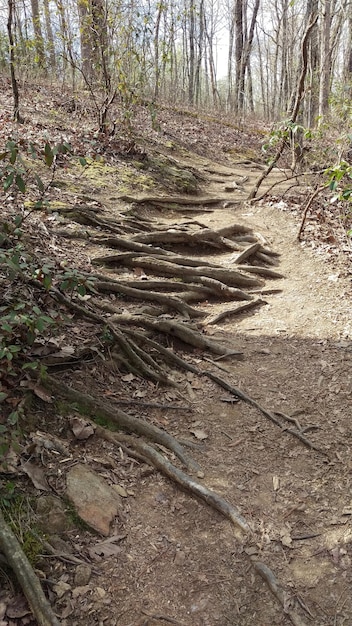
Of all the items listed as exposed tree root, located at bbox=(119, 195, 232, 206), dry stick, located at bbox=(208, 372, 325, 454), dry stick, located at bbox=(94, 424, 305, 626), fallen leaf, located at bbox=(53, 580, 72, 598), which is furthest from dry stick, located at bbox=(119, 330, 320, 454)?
exposed tree root, located at bbox=(119, 195, 232, 206)

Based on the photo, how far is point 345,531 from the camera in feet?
10.5

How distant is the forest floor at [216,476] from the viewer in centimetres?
265

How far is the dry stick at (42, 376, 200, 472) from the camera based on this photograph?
362 centimetres

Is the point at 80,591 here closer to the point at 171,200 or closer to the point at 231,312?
the point at 231,312

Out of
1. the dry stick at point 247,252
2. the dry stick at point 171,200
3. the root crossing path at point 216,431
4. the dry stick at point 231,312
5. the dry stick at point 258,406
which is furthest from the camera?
the dry stick at point 171,200

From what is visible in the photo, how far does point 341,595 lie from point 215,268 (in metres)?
4.65

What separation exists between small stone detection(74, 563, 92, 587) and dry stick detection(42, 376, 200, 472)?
1164 millimetres

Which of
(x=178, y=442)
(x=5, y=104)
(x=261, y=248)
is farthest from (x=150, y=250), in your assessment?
(x=5, y=104)

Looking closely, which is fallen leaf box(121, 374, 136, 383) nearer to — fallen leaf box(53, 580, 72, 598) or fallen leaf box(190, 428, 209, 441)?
fallen leaf box(190, 428, 209, 441)

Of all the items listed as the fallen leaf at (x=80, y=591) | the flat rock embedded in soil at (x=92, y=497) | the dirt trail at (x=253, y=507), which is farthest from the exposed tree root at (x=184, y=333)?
the fallen leaf at (x=80, y=591)

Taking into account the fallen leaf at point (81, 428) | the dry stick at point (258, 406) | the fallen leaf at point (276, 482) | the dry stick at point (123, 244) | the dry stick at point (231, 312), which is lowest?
the fallen leaf at point (276, 482)

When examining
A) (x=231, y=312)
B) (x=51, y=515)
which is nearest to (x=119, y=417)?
(x=51, y=515)

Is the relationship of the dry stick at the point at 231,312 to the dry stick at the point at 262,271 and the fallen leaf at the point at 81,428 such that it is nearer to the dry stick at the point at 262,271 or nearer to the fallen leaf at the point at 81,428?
the dry stick at the point at 262,271

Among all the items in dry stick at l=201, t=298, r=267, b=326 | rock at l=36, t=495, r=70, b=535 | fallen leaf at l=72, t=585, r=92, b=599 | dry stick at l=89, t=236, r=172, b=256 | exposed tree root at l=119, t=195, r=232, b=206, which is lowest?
fallen leaf at l=72, t=585, r=92, b=599
